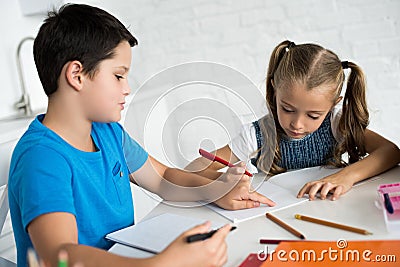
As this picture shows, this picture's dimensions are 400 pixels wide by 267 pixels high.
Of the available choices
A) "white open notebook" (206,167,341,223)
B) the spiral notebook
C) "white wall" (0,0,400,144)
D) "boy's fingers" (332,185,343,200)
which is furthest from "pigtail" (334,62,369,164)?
"white wall" (0,0,400,144)

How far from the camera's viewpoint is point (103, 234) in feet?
3.45

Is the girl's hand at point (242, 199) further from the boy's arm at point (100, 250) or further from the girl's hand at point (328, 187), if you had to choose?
the boy's arm at point (100, 250)

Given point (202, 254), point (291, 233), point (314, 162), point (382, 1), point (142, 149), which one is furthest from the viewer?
point (382, 1)

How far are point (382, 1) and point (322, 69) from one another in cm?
103

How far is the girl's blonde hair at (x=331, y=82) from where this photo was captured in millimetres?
1336

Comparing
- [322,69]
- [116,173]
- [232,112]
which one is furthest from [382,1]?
[116,173]

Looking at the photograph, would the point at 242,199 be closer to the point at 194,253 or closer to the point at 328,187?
the point at 328,187

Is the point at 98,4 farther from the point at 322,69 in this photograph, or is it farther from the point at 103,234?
the point at 103,234

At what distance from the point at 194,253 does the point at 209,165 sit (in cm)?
58

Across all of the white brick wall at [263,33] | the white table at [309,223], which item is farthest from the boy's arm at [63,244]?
the white brick wall at [263,33]

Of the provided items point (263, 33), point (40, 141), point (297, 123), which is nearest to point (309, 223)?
point (297, 123)

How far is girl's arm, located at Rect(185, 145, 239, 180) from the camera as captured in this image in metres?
1.26

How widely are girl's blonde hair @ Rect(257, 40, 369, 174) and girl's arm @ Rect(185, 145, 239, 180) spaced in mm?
90

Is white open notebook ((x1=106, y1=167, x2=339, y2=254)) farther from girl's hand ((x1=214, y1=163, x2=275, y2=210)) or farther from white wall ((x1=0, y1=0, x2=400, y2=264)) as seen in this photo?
white wall ((x1=0, y1=0, x2=400, y2=264))
